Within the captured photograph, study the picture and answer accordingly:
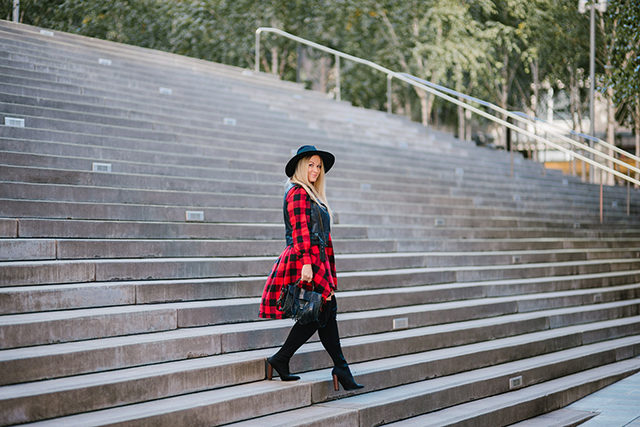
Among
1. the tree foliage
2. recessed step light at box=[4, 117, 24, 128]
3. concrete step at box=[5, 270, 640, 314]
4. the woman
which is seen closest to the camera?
the woman

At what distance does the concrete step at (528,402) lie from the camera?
6.03m

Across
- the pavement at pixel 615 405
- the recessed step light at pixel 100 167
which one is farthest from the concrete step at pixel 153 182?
the pavement at pixel 615 405

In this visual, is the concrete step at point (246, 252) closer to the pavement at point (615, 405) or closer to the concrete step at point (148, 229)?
the concrete step at point (148, 229)

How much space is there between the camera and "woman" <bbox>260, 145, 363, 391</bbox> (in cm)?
536

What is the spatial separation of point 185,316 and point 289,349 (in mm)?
960

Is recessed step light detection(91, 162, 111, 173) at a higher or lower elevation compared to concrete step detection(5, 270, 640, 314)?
higher

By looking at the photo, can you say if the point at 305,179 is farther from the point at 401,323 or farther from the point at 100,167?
the point at 100,167

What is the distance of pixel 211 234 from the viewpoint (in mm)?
7598

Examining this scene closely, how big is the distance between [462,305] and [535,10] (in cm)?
1942

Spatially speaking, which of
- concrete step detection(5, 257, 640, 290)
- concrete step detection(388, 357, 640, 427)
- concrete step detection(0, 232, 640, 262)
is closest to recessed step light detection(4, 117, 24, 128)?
concrete step detection(0, 232, 640, 262)

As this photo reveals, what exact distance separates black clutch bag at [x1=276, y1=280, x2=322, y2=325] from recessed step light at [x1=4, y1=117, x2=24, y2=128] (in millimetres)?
4311

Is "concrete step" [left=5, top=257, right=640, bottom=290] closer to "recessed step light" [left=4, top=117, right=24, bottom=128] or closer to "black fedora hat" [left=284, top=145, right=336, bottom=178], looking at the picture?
"black fedora hat" [left=284, top=145, right=336, bottom=178]

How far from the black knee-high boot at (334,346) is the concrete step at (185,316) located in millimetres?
1055

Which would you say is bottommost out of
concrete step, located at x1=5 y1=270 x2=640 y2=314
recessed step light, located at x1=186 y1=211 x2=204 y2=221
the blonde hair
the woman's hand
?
concrete step, located at x1=5 y1=270 x2=640 y2=314
